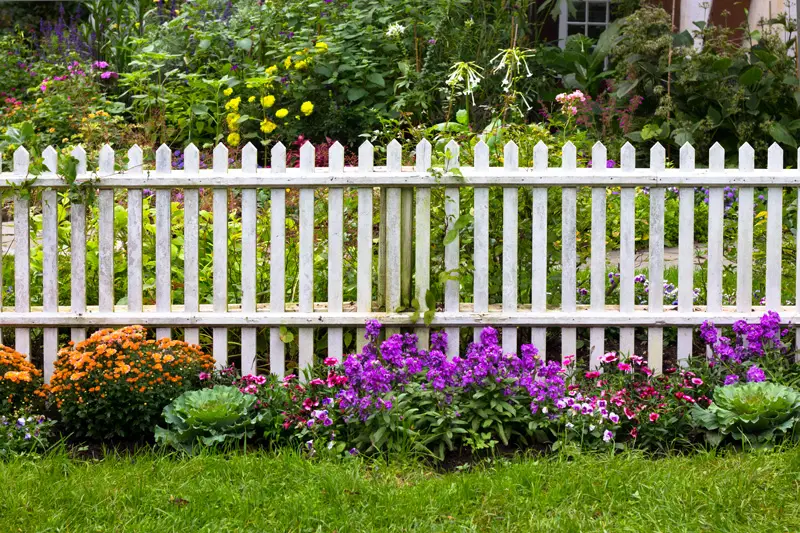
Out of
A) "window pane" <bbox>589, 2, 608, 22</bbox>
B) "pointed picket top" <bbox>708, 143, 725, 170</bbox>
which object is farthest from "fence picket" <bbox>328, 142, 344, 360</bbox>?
"window pane" <bbox>589, 2, 608, 22</bbox>

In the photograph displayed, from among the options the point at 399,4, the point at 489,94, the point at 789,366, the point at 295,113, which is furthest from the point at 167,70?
the point at 789,366

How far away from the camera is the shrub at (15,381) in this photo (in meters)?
→ 4.32

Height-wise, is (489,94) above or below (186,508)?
above

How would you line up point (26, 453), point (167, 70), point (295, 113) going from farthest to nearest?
point (167, 70)
point (295, 113)
point (26, 453)

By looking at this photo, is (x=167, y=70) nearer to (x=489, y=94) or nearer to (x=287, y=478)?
(x=489, y=94)

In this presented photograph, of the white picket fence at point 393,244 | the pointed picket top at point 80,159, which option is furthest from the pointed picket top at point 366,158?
the pointed picket top at point 80,159

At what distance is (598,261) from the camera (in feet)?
15.5

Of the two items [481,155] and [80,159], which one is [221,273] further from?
[481,155]

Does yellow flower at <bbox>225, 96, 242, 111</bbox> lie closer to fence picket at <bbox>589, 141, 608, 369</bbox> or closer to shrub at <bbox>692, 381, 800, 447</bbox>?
fence picket at <bbox>589, 141, 608, 369</bbox>

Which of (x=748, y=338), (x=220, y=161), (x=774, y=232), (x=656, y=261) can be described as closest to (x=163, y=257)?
(x=220, y=161)

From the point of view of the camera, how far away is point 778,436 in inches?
160

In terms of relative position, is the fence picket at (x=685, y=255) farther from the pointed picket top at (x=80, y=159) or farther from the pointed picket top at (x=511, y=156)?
the pointed picket top at (x=80, y=159)

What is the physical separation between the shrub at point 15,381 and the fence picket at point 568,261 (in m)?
2.24

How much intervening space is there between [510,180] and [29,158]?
2.12 m
